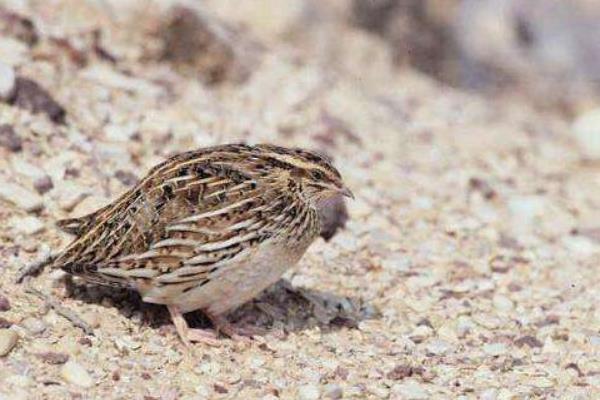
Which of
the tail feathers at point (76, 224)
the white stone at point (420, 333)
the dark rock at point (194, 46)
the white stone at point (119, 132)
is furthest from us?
the dark rock at point (194, 46)

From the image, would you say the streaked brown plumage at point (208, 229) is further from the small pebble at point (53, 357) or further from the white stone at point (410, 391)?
the white stone at point (410, 391)

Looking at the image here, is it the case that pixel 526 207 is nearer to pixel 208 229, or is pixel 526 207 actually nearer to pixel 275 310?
pixel 275 310

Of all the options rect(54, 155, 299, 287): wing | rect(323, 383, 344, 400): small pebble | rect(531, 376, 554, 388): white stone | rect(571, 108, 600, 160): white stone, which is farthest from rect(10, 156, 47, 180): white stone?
rect(571, 108, 600, 160): white stone

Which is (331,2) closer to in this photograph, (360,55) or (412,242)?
(360,55)

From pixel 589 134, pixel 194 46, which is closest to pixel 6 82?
pixel 194 46

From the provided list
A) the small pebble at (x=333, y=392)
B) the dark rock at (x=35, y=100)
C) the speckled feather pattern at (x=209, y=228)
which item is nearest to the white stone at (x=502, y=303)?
the speckled feather pattern at (x=209, y=228)

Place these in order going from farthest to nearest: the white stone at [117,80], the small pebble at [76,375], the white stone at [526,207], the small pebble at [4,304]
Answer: the white stone at [526,207]
the white stone at [117,80]
the small pebble at [4,304]
the small pebble at [76,375]
